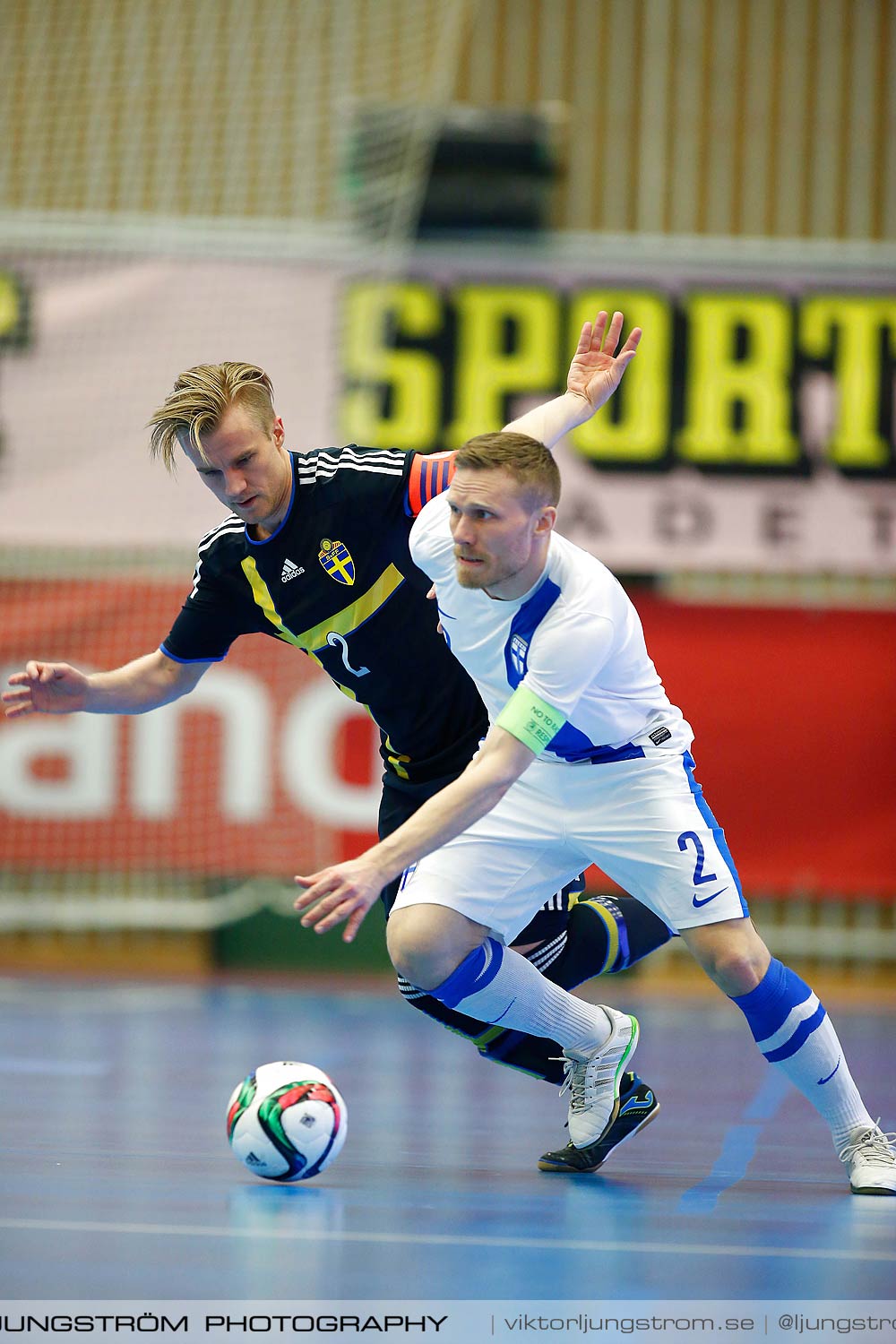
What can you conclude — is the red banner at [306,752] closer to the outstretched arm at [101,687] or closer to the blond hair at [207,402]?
the outstretched arm at [101,687]

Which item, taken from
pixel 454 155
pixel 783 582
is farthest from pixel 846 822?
pixel 454 155

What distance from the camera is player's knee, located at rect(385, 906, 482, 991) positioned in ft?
12.9

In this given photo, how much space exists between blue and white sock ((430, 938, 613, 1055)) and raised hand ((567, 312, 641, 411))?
151 cm

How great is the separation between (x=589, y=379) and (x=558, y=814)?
122 cm

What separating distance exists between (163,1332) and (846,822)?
7.35 m

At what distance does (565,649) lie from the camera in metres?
3.65

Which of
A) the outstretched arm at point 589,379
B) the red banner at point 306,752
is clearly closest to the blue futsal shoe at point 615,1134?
the outstretched arm at point 589,379

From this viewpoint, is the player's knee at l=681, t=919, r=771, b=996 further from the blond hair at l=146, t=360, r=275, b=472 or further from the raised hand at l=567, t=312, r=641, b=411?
the blond hair at l=146, t=360, r=275, b=472

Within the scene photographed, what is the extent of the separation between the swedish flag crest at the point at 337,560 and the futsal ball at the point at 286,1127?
51.7 inches

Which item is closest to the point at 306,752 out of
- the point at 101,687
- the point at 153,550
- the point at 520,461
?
the point at 153,550

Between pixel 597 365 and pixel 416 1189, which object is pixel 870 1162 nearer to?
pixel 416 1189

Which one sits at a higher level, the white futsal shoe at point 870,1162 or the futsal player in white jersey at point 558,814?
the futsal player in white jersey at point 558,814

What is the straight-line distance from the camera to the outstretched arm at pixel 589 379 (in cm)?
425

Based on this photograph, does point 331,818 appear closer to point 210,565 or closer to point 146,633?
point 146,633
